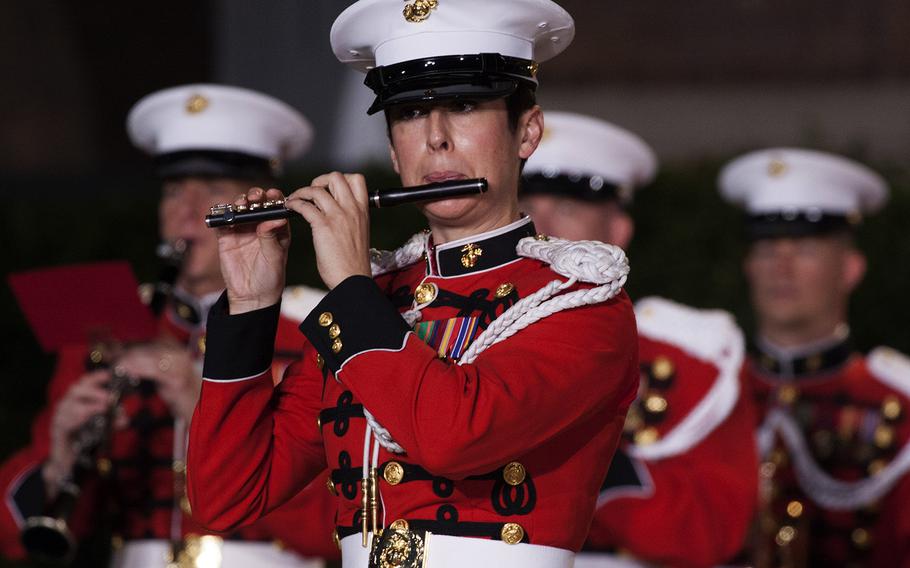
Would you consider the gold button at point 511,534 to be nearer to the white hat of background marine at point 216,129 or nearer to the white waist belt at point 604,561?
the white waist belt at point 604,561

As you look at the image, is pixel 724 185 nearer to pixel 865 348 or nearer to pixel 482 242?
pixel 865 348

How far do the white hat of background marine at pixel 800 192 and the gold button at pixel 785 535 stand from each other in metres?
1.17

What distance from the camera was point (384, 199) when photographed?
2.52 meters

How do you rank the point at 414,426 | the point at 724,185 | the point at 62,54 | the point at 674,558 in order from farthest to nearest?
the point at 62,54
the point at 724,185
the point at 674,558
the point at 414,426

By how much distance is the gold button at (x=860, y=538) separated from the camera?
17.1 ft

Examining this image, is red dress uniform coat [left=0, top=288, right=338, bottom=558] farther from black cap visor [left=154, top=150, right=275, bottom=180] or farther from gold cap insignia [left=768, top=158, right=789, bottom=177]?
gold cap insignia [left=768, top=158, right=789, bottom=177]

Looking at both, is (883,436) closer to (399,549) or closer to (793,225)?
(793,225)

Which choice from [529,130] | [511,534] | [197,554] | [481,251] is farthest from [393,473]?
[197,554]

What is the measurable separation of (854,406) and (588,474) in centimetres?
311

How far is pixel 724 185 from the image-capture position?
583 cm

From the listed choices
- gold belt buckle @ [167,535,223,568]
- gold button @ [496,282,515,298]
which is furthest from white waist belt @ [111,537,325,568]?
gold button @ [496,282,515,298]

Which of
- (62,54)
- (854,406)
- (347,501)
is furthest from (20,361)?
(347,501)

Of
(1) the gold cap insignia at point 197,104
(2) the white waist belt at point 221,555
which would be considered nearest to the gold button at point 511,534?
(2) the white waist belt at point 221,555

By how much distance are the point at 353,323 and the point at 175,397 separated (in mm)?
1979
